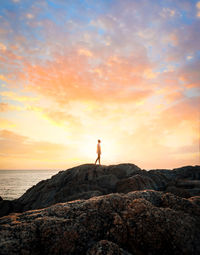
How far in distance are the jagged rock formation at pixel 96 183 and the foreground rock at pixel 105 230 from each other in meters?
10.7

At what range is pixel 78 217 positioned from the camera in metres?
4.22

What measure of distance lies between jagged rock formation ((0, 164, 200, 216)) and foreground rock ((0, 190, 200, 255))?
1074 cm

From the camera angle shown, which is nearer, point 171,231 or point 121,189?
point 171,231

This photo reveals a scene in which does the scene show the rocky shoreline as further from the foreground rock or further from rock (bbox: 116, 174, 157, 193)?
rock (bbox: 116, 174, 157, 193)

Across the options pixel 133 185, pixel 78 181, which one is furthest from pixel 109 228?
pixel 78 181

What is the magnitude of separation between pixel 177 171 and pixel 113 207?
28200mm

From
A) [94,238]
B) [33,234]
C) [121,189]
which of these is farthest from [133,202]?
[121,189]

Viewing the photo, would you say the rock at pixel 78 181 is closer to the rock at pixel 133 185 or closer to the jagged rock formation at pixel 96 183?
the jagged rock formation at pixel 96 183

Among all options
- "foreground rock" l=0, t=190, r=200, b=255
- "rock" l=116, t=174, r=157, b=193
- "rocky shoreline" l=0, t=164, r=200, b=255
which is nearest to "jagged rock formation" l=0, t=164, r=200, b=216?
"rock" l=116, t=174, r=157, b=193

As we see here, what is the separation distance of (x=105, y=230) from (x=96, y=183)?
1585 centimetres

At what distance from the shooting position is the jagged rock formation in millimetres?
16406

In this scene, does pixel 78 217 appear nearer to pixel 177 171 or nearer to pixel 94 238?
pixel 94 238

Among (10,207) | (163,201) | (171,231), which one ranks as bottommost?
(10,207)

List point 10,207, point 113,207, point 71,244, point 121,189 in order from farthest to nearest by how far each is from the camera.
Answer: point 10,207 < point 121,189 < point 113,207 < point 71,244
